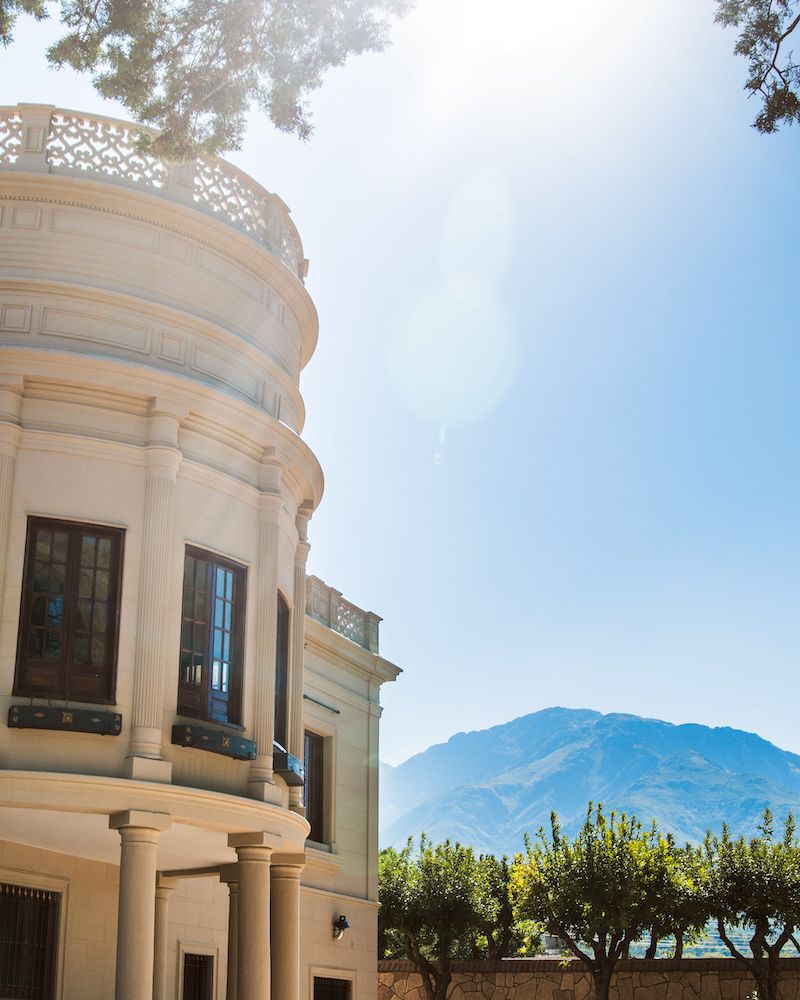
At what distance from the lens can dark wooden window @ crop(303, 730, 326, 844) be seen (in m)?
21.6

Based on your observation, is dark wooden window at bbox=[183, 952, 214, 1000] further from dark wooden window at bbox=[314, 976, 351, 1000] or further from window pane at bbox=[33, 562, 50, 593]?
window pane at bbox=[33, 562, 50, 593]

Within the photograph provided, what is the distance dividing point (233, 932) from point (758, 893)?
15.5 meters

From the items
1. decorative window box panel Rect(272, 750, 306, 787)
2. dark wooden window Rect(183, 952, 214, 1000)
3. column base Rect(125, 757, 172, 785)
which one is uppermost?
decorative window box panel Rect(272, 750, 306, 787)

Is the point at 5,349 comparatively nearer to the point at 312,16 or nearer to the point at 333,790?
the point at 312,16

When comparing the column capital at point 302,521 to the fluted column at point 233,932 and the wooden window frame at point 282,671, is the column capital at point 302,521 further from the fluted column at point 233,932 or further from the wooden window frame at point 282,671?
the fluted column at point 233,932

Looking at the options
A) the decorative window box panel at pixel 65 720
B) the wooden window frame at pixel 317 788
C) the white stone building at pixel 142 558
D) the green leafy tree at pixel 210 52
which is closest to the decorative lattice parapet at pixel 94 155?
the white stone building at pixel 142 558

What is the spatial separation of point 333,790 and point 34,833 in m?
9.03

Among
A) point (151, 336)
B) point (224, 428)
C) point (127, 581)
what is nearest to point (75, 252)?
point (151, 336)

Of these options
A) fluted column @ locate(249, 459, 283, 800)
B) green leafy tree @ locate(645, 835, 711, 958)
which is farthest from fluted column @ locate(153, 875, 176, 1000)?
green leafy tree @ locate(645, 835, 711, 958)

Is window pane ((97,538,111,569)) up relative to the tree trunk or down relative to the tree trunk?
up

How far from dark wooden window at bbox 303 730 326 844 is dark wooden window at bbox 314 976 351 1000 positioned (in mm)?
2407

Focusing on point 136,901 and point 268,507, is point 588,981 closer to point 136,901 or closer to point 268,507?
point 268,507

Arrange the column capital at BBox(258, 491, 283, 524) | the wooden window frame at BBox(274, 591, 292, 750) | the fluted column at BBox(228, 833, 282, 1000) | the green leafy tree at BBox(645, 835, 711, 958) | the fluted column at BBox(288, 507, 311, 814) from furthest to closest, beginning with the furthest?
the green leafy tree at BBox(645, 835, 711, 958), the fluted column at BBox(288, 507, 311, 814), the wooden window frame at BBox(274, 591, 292, 750), the column capital at BBox(258, 491, 283, 524), the fluted column at BBox(228, 833, 282, 1000)

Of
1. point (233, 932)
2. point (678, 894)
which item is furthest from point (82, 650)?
point (678, 894)
